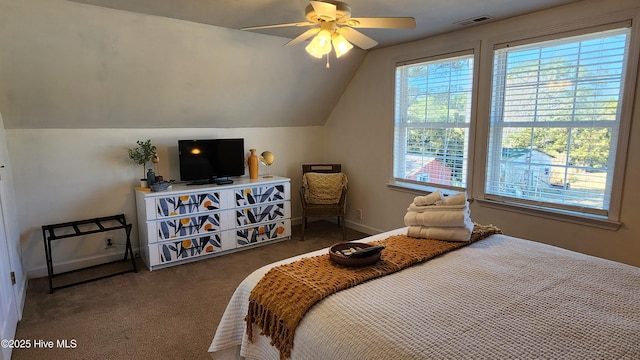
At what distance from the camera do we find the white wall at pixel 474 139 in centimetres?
262

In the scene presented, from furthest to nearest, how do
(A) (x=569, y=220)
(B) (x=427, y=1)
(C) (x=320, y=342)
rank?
1. (A) (x=569, y=220)
2. (B) (x=427, y=1)
3. (C) (x=320, y=342)

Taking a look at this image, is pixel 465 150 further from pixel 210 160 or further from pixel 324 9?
pixel 210 160

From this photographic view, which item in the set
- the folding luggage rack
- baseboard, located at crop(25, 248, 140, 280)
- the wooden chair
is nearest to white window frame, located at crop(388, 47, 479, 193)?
the wooden chair

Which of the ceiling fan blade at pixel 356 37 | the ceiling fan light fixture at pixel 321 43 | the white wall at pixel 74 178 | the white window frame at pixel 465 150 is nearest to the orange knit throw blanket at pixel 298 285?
the ceiling fan light fixture at pixel 321 43

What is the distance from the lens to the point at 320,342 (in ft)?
4.51

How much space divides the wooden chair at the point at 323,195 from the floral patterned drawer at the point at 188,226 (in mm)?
1083

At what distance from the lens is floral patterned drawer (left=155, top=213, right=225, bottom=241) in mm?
3551

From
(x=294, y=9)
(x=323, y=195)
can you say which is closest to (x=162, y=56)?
(x=294, y=9)

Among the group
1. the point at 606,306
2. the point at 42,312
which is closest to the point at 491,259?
the point at 606,306

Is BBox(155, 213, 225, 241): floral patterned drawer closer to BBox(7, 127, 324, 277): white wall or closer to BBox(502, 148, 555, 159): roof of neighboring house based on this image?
BBox(7, 127, 324, 277): white wall

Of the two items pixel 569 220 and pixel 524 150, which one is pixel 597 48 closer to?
pixel 524 150

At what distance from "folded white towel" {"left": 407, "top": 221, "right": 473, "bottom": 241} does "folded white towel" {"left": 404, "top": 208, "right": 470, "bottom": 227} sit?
28mm

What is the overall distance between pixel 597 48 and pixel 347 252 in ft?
8.11

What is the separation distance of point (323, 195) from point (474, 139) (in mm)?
1916
